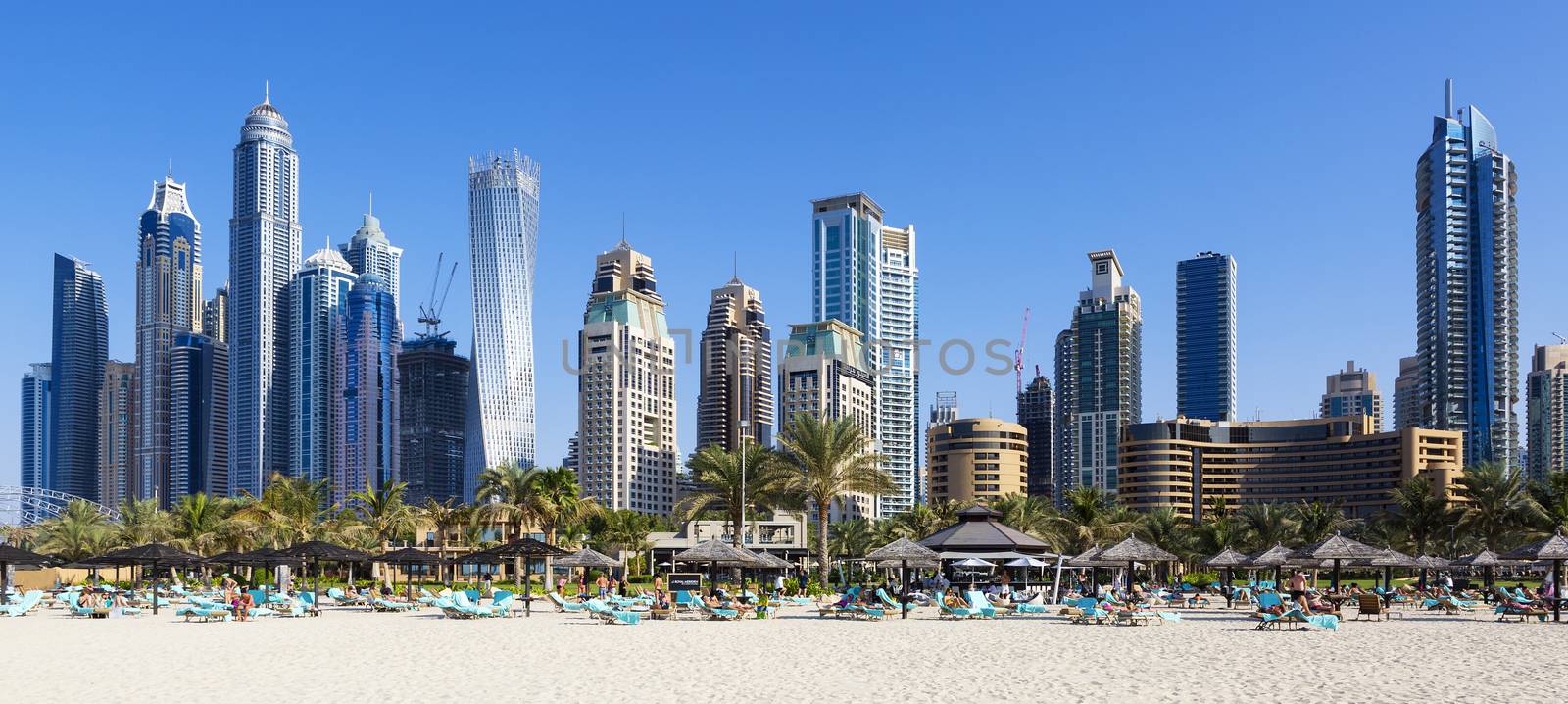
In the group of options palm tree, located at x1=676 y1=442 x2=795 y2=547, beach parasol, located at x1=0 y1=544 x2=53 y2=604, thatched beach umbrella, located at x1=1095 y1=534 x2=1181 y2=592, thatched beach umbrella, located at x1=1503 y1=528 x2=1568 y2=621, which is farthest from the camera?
palm tree, located at x1=676 y1=442 x2=795 y2=547

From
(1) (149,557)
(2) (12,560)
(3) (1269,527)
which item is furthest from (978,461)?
(2) (12,560)

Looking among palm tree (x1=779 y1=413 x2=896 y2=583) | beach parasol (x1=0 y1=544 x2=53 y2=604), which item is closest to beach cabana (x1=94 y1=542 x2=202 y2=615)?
beach parasol (x1=0 y1=544 x2=53 y2=604)

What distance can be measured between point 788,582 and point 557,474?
16520mm

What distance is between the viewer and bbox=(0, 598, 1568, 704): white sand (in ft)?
55.2

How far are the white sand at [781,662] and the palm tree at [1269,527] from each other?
131ft

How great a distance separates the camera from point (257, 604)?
36.3 meters

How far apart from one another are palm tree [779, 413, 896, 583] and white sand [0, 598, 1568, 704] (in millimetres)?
15967

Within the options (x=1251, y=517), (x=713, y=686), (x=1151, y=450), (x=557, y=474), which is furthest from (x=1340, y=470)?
(x=713, y=686)

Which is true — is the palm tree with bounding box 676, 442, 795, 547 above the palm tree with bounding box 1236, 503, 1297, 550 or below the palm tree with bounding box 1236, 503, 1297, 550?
above

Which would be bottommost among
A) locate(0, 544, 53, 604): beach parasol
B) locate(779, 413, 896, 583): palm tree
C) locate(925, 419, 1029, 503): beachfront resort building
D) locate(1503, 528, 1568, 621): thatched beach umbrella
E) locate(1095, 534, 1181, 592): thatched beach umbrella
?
locate(925, 419, 1029, 503): beachfront resort building

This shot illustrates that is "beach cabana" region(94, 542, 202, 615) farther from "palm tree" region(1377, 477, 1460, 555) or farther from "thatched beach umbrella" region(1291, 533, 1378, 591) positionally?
"palm tree" region(1377, 477, 1460, 555)

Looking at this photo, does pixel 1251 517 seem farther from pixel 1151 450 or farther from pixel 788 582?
pixel 1151 450

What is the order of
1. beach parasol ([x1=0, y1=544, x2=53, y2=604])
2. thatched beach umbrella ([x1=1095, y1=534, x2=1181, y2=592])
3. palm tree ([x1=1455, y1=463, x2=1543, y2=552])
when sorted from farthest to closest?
palm tree ([x1=1455, y1=463, x2=1543, y2=552]), beach parasol ([x1=0, y1=544, x2=53, y2=604]), thatched beach umbrella ([x1=1095, y1=534, x2=1181, y2=592])

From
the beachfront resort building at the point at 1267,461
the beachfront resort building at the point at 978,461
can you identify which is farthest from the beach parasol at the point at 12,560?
the beachfront resort building at the point at 978,461
